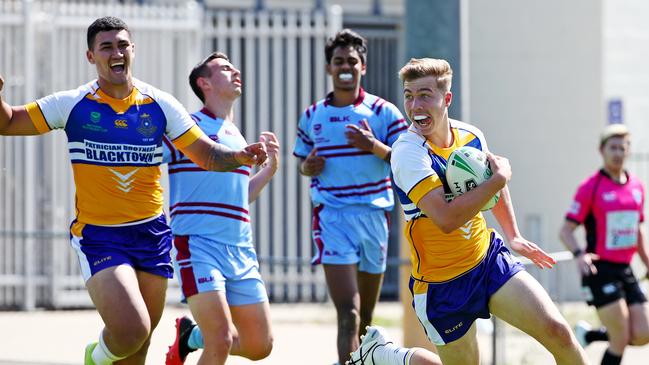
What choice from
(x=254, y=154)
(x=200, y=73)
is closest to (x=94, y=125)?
(x=254, y=154)

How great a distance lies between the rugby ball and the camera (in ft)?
20.6

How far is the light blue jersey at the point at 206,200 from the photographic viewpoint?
7.85 m

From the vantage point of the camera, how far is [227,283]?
7898 millimetres

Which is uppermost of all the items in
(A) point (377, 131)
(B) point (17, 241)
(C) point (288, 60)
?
(C) point (288, 60)

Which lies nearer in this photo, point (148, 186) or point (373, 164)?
point (148, 186)

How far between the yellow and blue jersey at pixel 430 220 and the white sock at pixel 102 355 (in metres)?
1.92

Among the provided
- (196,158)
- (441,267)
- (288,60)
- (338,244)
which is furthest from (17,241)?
(441,267)

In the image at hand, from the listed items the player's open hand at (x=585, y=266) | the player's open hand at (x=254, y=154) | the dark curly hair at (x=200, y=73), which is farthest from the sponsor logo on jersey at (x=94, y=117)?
the player's open hand at (x=585, y=266)

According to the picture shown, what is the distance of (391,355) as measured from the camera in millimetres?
7297

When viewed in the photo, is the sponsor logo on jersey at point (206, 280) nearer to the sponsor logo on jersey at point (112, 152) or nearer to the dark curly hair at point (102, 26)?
the sponsor logo on jersey at point (112, 152)

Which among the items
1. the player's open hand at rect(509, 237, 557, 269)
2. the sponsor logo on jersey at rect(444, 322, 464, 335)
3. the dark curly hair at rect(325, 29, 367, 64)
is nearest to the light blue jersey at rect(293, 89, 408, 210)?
the dark curly hair at rect(325, 29, 367, 64)

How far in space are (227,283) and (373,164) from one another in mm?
1673

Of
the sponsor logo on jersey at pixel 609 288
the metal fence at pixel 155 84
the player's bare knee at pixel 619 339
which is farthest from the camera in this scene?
the metal fence at pixel 155 84

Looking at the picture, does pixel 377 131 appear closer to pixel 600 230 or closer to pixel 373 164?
pixel 373 164
